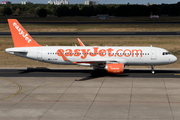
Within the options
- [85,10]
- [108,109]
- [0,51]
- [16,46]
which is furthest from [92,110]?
[85,10]

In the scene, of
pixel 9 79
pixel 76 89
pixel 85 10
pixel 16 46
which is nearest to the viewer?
pixel 76 89

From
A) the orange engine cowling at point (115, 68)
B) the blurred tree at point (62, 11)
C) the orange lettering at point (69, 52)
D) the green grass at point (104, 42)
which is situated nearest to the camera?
the orange engine cowling at point (115, 68)

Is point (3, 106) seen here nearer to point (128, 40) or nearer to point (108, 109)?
point (108, 109)

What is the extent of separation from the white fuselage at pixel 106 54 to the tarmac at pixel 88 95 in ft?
7.68

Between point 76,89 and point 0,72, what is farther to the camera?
point 0,72

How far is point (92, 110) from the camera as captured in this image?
26.3 metres

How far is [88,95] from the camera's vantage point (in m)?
31.5

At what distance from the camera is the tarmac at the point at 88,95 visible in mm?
25244

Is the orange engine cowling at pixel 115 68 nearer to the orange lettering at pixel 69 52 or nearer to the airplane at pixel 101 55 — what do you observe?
the airplane at pixel 101 55

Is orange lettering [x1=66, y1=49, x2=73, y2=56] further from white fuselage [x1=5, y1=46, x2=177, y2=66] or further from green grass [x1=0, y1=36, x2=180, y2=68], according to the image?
green grass [x1=0, y1=36, x2=180, y2=68]

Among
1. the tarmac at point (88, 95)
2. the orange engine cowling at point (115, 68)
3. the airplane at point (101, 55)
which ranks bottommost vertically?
the tarmac at point (88, 95)

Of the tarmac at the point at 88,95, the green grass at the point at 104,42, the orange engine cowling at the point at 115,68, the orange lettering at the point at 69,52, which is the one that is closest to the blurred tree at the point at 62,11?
the green grass at the point at 104,42

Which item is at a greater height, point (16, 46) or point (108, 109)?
point (16, 46)

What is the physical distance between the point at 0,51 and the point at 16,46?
857 inches
